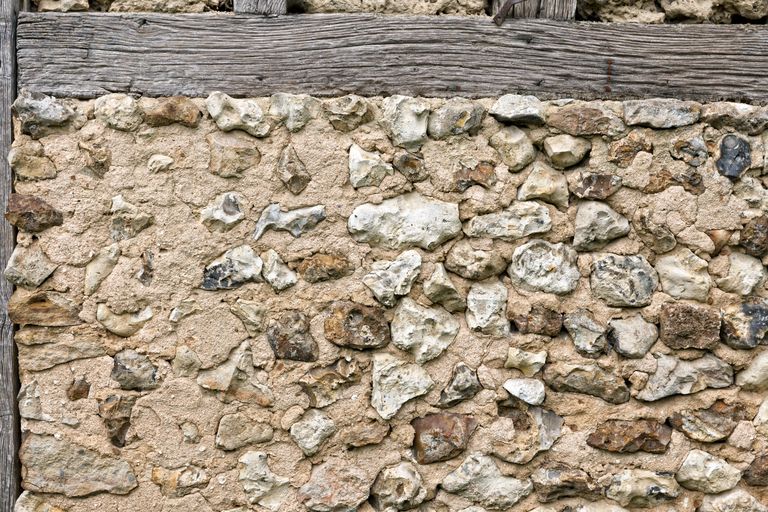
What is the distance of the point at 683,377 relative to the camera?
2.39 m

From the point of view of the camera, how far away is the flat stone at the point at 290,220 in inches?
91.4

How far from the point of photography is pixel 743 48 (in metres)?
2.47

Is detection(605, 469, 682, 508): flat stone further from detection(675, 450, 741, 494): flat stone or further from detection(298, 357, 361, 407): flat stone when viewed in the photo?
detection(298, 357, 361, 407): flat stone

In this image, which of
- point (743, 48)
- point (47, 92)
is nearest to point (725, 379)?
point (743, 48)

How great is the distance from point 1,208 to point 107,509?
3.34ft

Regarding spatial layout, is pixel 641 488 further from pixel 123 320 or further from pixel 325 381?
pixel 123 320

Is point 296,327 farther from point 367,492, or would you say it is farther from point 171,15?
point 171,15

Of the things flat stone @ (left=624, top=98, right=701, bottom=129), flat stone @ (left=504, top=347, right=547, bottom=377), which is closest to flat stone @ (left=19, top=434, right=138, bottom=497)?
flat stone @ (left=504, top=347, right=547, bottom=377)

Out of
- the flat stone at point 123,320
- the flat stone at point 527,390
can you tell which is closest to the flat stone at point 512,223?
the flat stone at point 527,390

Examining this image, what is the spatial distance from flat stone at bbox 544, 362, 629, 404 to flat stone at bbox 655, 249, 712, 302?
34 centimetres

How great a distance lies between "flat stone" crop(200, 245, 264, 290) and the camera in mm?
2312

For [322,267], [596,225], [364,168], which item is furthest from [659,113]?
[322,267]

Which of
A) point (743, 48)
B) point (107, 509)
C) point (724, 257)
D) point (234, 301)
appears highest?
point (743, 48)

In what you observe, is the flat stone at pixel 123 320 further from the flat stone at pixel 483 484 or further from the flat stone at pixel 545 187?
the flat stone at pixel 545 187
